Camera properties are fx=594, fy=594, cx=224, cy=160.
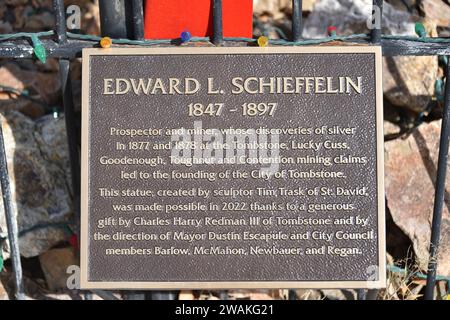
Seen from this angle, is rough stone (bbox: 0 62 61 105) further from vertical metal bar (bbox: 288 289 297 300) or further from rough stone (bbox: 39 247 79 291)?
vertical metal bar (bbox: 288 289 297 300)

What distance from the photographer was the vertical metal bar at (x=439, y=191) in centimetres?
338

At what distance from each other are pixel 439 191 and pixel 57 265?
8.03ft

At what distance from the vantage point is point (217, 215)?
3.24 m

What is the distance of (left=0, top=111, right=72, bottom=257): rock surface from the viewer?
377 cm

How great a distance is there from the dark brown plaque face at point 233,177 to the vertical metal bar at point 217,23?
0.72 feet

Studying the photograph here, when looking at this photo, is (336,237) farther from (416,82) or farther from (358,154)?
(416,82)

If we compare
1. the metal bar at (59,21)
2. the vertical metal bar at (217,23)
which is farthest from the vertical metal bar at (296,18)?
the metal bar at (59,21)

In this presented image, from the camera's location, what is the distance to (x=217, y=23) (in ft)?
10.8

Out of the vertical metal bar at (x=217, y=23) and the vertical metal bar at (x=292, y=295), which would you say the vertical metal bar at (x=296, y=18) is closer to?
the vertical metal bar at (x=217, y=23)

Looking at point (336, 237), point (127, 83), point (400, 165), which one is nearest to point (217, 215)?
point (336, 237)

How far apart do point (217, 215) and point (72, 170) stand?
0.91 metres

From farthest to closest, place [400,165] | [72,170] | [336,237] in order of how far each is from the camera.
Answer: [400,165] → [72,170] → [336,237]

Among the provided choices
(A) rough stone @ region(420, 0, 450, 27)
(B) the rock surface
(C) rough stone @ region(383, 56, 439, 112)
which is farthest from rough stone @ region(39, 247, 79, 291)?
(A) rough stone @ region(420, 0, 450, 27)

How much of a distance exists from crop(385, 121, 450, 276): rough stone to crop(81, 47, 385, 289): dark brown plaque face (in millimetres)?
650
